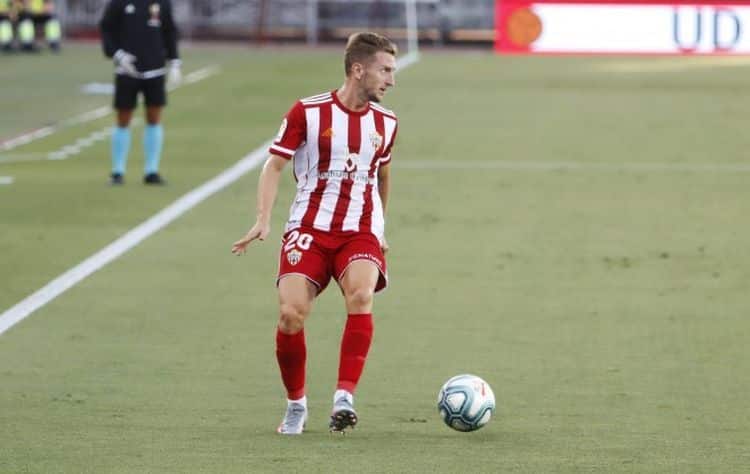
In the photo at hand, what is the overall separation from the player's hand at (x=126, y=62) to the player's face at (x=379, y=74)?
34.3ft

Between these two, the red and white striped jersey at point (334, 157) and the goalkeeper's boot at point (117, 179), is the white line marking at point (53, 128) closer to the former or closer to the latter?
the goalkeeper's boot at point (117, 179)

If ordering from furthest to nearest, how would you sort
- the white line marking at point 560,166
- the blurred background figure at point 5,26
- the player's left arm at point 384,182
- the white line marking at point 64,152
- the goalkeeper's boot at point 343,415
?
the blurred background figure at point 5,26 < the white line marking at point 64,152 < the white line marking at point 560,166 < the player's left arm at point 384,182 < the goalkeeper's boot at point 343,415

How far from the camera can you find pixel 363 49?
8.45 meters

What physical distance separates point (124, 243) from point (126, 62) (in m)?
4.13

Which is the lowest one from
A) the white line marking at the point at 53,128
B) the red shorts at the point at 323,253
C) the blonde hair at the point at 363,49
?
the white line marking at the point at 53,128

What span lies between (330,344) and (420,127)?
1434 cm

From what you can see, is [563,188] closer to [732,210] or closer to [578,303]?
[732,210]

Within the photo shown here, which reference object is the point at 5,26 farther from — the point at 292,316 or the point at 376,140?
the point at 292,316

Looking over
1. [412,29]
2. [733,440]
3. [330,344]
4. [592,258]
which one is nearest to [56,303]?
[330,344]

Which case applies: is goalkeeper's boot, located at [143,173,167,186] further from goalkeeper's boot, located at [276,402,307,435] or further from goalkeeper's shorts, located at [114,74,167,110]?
goalkeeper's boot, located at [276,402,307,435]

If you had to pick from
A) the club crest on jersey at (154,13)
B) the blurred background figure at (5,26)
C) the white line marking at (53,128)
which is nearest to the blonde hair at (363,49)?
the club crest on jersey at (154,13)

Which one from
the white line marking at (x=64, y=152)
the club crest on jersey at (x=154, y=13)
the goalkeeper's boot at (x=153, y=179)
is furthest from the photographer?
the white line marking at (x=64, y=152)

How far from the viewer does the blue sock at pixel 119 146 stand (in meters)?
18.6

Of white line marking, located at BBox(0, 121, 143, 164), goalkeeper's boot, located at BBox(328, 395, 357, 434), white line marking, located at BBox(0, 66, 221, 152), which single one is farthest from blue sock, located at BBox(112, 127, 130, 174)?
goalkeeper's boot, located at BBox(328, 395, 357, 434)
